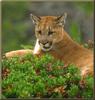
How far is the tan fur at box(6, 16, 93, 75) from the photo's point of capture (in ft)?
34.4

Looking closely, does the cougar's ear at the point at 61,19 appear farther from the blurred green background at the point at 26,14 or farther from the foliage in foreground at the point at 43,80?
the blurred green background at the point at 26,14

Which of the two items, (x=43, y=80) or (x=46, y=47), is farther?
(x=46, y=47)

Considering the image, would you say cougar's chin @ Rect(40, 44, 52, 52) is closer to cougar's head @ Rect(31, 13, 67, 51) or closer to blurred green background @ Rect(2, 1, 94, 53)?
cougar's head @ Rect(31, 13, 67, 51)

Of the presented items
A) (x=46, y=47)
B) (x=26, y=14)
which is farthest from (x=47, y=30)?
(x=26, y=14)

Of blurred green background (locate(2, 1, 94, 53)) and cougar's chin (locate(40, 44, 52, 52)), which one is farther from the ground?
blurred green background (locate(2, 1, 94, 53))

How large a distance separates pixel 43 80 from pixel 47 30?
1506 millimetres

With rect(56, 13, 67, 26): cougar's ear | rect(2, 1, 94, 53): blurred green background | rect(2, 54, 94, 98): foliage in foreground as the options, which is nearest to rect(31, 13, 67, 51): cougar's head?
rect(56, 13, 67, 26): cougar's ear

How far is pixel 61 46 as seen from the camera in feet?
36.6

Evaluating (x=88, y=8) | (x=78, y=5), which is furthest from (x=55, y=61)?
(x=78, y=5)

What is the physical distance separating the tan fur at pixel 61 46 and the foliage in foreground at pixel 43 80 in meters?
0.58

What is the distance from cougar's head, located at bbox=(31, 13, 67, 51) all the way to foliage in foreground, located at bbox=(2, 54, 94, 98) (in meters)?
0.66

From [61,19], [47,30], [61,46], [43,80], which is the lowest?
[43,80]

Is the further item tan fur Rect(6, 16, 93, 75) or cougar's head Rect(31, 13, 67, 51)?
cougar's head Rect(31, 13, 67, 51)

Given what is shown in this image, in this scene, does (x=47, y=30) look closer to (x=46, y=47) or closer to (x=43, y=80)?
(x=46, y=47)
